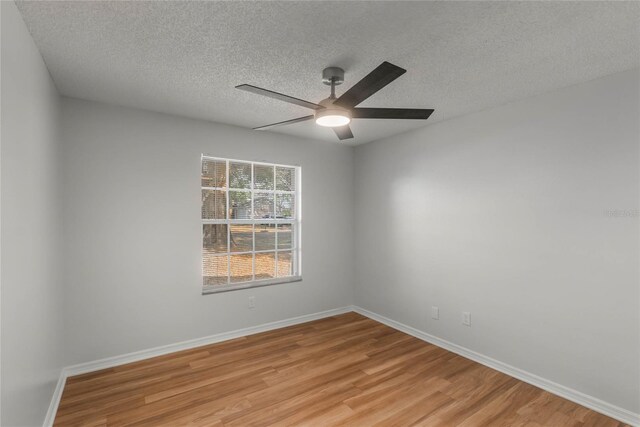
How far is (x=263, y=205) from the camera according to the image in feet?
12.8

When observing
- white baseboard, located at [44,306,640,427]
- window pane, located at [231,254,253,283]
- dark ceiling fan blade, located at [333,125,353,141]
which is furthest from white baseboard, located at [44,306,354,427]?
dark ceiling fan blade, located at [333,125,353,141]

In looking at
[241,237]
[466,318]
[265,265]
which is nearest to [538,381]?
[466,318]

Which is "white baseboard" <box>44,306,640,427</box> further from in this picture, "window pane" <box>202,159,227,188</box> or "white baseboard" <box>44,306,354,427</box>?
"window pane" <box>202,159,227,188</box>

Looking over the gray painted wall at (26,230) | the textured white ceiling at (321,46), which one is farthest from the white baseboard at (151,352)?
the textured white ceiling at (321,46)

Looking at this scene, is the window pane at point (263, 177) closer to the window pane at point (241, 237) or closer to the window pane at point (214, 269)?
the window pane at point (241, 237)

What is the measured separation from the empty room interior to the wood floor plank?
0.07 ft

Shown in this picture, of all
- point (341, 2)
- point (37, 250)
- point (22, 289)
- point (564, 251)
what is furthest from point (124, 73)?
point (564, 251)

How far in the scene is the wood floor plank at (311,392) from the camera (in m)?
2.21

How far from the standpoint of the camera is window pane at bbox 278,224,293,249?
407 cm

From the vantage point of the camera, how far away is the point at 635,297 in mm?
2186

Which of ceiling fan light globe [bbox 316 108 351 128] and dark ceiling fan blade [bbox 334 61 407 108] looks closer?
dark ceiling fan blade [bbox 334 61 407 108]

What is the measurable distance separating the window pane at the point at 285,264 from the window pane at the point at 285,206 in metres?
0.49

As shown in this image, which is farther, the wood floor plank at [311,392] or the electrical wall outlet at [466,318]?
the electrical wall outlet at [466,318]

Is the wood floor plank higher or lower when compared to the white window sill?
lower
